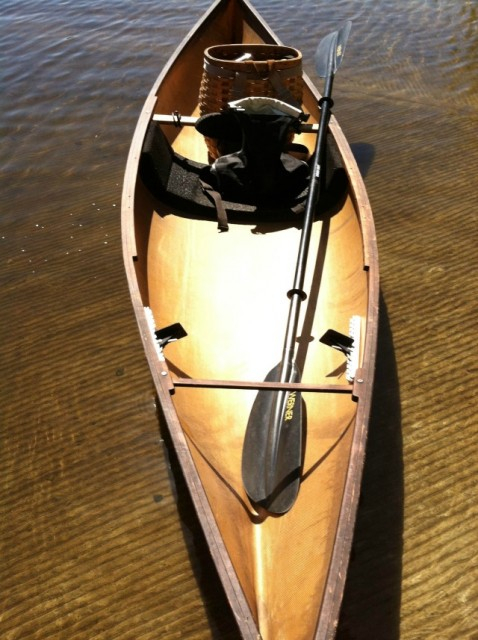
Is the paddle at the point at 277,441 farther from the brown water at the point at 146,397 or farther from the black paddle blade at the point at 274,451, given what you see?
the brown water at the point at 146,397

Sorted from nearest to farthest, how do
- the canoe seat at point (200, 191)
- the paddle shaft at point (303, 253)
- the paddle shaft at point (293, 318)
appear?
the paddle shaft at point (293, 318) < the paddle shaft at point (303, 253) < the canoe seat at point (200, 191)

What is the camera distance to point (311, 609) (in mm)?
2246

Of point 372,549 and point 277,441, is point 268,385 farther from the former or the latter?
point 372,549

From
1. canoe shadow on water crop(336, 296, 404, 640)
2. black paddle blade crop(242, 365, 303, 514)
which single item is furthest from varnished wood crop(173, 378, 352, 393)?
canoe shadow on water crop(336, 296, 404, 640)

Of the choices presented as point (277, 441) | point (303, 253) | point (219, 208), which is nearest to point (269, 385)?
point (277, 441)

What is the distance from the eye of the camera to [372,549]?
3.46 metres

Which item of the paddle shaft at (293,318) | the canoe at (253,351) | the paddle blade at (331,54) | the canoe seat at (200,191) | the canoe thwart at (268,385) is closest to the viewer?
the canoe at (253,351)

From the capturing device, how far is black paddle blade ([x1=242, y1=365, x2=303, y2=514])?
296 cm

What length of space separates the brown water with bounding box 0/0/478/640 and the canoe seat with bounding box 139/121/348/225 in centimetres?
109

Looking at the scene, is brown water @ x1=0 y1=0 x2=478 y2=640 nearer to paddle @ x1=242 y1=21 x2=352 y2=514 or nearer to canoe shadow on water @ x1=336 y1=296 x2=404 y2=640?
canoe shadow on water @ x1=336 y1=296 x2=404 y2=640

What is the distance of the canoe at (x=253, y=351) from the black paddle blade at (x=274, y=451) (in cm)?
5

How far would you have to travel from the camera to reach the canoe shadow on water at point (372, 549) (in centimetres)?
317

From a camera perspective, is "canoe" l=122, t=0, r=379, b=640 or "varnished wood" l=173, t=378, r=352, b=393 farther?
"varnished wood" l=173, t=378, r=352, b=393

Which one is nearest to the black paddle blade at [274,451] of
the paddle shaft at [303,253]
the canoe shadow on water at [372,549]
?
the paddle shaft at [303,253]
